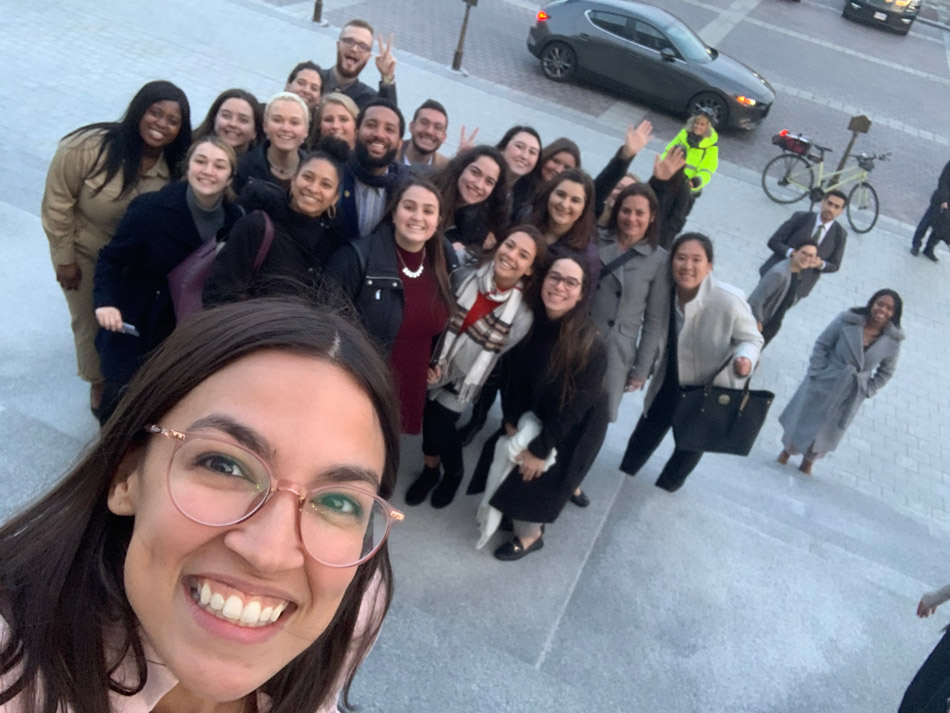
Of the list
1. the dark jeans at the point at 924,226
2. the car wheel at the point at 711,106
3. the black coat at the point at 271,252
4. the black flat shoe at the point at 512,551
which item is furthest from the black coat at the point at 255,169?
the car wheel at the point at 711,106

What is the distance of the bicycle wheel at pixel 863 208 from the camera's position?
1034 centimetres

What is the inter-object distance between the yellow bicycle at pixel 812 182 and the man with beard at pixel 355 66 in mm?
6395

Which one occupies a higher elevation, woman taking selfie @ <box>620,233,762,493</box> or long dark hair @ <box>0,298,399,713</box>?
long dark hair @ <box>0,298,399,713</box>

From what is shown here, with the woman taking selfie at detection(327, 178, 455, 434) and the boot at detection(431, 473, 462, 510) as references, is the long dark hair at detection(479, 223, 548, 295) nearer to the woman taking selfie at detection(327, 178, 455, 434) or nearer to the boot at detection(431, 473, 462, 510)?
the woman taking selfie at detection(327, 178, 455, 434)

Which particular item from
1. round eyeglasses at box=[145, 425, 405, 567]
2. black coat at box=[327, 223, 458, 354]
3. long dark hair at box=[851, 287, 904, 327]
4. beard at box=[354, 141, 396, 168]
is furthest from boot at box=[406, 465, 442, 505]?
long dark hair at box=[851, 287, 904, 327]

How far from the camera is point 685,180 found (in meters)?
5.58

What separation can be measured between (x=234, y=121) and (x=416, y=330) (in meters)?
1.71

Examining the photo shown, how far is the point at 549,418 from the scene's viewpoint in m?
3.50

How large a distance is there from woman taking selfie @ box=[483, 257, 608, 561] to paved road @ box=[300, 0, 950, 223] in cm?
732

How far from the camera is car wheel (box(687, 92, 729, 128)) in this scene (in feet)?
39.5

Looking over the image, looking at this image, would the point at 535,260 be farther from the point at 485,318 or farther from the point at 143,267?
the point at 143,267

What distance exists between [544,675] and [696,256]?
218 centimetres

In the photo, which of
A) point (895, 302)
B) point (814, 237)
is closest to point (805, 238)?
point (814, 237)

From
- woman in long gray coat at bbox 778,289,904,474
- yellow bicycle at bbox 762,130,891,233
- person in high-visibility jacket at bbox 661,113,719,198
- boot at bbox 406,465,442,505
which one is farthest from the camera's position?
yellow bicycle at bbox 762,130,891,233
